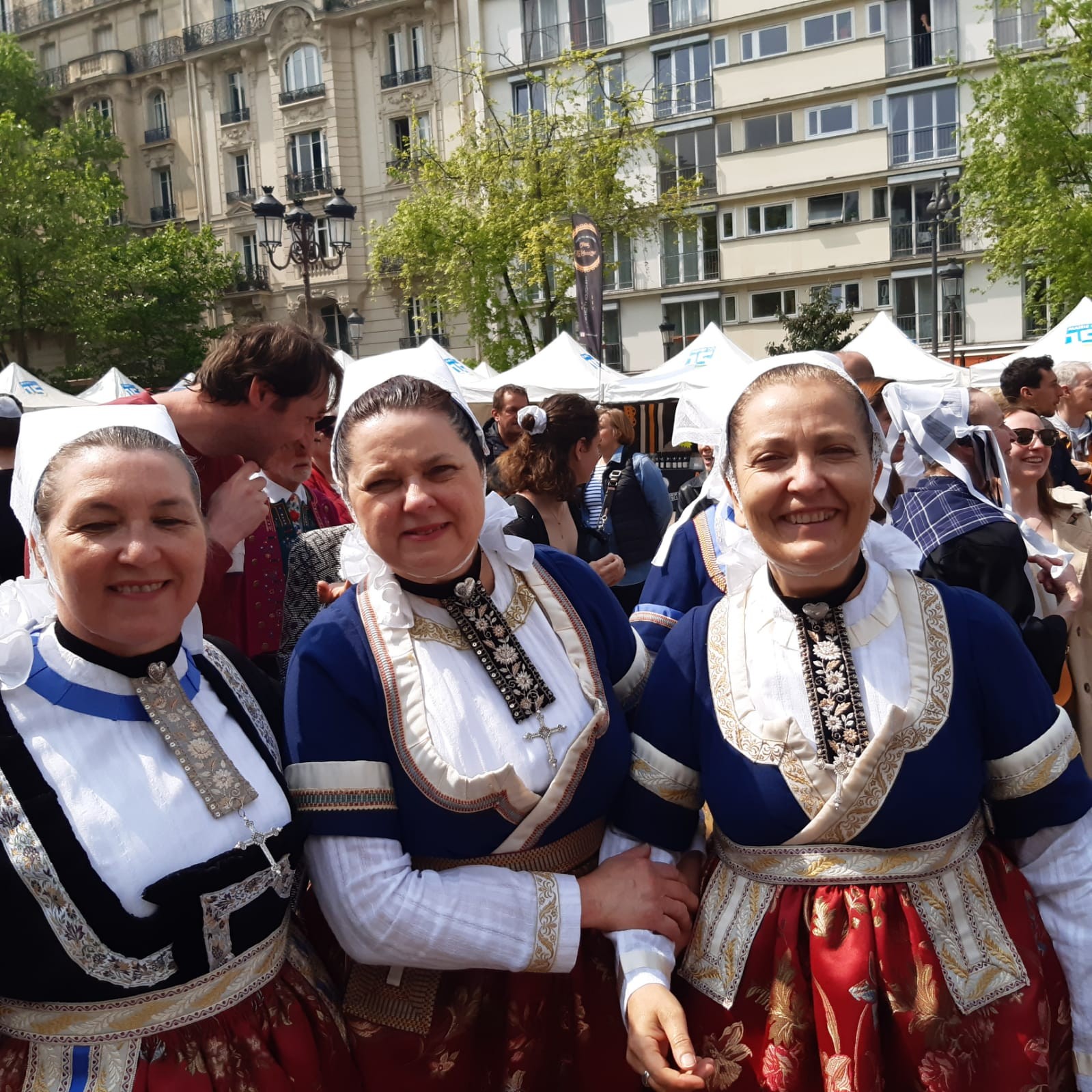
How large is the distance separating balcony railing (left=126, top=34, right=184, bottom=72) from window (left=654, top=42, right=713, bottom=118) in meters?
18.3

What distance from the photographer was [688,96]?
99.4 ft

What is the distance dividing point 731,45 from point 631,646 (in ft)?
105

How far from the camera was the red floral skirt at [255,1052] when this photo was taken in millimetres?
1563

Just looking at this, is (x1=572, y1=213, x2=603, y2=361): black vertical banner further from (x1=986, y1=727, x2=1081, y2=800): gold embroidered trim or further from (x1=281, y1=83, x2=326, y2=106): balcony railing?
(x1=281, y1=83, x2=326, y2=106): balcony railing

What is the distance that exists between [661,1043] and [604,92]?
28.7 meters

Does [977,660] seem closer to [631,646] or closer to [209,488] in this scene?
[631,646]

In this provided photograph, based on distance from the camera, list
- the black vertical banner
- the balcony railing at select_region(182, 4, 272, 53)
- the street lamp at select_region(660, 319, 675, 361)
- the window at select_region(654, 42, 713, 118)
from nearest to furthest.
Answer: the black vertical banner, the street lamp at select_region(660, 319, 675, 361), the window at select_region(654, 42, 713, 118), the balcony railing at select_region(182, 4, 272, 53)

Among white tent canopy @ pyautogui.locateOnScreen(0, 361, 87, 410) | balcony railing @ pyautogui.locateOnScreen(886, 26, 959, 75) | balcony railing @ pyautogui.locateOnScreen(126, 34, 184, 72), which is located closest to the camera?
white tent canopy @ pyautogui.locateOnScreen(0, 361, 87, 410)

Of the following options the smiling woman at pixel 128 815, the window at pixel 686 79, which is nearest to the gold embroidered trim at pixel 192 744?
the smiling woman at pixel 128 815

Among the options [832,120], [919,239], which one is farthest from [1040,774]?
[832,120]

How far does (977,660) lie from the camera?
1.77 metres

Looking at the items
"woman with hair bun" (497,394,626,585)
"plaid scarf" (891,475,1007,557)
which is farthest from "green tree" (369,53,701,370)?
"plaid scarf" (891,475,1007,557)

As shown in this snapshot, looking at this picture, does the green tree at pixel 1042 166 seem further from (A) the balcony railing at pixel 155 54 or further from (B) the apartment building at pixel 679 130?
(A) the balcony railing at pixel 155 54

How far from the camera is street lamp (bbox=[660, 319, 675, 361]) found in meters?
25.6
